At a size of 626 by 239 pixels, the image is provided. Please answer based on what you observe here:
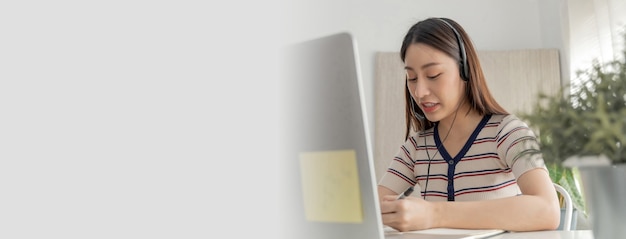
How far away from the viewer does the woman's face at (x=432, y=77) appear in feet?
5.22

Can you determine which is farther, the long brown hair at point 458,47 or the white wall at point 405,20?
the white wall at point 405,20

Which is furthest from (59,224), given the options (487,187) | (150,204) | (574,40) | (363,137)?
(574,40)

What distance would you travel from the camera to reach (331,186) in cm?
96

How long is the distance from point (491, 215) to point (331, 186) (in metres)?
0.51

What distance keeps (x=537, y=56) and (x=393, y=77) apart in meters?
0.72

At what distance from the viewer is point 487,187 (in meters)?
1.67

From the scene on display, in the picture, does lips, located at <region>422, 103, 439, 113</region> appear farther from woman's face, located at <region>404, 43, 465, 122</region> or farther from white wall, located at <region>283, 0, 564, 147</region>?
white wall, located at <region>283, 0, 564, 147</region>

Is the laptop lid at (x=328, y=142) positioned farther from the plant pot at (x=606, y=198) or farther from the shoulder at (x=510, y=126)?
the shoulder at (x=510, y=126)

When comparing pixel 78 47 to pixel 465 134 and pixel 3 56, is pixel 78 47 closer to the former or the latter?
pixel 3 56

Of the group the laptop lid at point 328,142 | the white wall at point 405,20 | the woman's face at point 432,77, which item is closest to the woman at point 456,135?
the woman's face at point 432,77

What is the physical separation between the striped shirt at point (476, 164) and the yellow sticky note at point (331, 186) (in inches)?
27.3

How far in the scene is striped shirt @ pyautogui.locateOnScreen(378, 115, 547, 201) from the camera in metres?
1.62

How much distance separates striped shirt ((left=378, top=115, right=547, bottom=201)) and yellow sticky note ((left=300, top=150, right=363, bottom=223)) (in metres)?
0.69

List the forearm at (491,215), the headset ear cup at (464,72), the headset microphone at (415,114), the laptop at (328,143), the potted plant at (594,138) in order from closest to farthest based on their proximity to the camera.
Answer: the potted plant at (594,138) < the laptop at (328,143) < the forearm at (491,215) < the headset ear cup at (464,72) < the headset microphone at (415,114)
